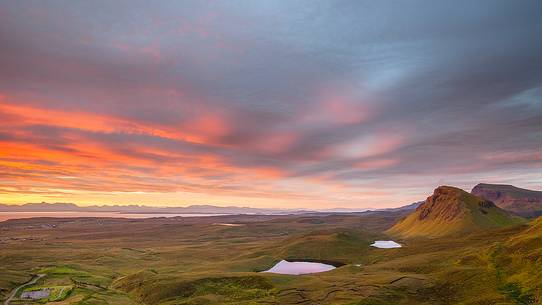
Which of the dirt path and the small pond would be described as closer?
the dirt path

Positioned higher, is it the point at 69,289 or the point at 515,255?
the point at 515,255

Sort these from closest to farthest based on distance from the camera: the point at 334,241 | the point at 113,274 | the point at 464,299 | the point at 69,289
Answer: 1. the point at 464,299
2. the point at 69,289
3. the point at 113,274
4. the point at 334,241

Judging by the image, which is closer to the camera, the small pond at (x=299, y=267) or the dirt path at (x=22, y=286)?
the dirt path at (x=22, y=286)

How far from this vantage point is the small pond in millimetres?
139650

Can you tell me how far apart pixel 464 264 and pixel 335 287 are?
39727 mm

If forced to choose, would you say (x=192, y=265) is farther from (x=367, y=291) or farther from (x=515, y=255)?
(x=515, y=255)

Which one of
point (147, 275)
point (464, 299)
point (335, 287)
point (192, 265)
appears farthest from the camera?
point (192, 265)

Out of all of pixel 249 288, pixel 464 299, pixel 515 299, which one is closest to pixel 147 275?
pixel 249 288

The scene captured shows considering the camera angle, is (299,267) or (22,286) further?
(299,267)

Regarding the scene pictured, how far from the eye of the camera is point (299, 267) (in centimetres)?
14900

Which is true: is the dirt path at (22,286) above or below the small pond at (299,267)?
above

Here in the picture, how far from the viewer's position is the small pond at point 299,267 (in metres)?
140

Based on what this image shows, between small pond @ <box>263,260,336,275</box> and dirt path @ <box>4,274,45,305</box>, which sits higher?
dirt path @ <box>4,274,45,305</box>

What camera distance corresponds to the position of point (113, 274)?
134 metres
